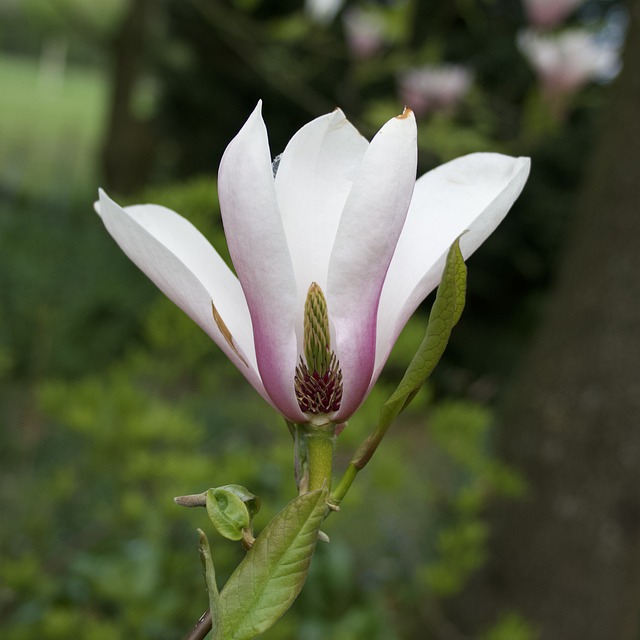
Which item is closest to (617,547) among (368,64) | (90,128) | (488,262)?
(368,64)

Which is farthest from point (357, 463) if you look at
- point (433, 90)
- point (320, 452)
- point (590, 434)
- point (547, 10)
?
point (433, 90)

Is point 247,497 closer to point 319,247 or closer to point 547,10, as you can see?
point 319,247

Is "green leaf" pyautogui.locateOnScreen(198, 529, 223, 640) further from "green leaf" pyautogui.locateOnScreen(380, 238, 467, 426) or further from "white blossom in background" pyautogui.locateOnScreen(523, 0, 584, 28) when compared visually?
"white blossom in background" pyautogui.locateOnScreen(523, 0, 584, 28)

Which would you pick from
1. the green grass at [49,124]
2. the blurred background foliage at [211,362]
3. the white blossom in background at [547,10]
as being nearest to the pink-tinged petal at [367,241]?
the blurred background foliage at [211,362]

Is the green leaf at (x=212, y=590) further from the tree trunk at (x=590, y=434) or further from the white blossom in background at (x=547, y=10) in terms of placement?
the white blossom in background at (x=547, y=10)

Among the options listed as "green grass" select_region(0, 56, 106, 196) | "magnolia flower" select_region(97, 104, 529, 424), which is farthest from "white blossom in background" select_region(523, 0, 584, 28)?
"green grass" select_region(0, 56, 106, 196)
